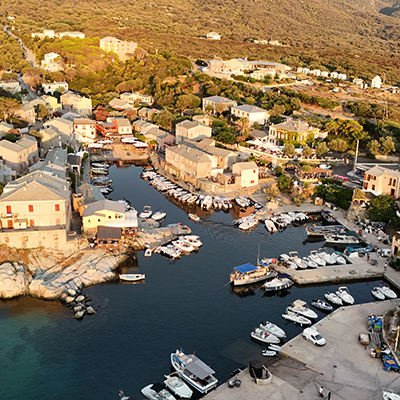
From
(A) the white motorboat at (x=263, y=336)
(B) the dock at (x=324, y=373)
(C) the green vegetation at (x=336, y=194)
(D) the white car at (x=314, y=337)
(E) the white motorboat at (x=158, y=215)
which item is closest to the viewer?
(B) the dock at (x=324, y=373)

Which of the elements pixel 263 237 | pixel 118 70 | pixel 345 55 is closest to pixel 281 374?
pixel 263 237

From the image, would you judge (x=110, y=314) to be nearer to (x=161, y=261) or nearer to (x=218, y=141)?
(x=161, y=261)

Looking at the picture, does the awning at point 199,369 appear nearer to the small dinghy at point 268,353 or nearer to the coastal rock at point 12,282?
the small dinghy at point 268,353

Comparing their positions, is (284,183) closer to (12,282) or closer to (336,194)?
(336,194)

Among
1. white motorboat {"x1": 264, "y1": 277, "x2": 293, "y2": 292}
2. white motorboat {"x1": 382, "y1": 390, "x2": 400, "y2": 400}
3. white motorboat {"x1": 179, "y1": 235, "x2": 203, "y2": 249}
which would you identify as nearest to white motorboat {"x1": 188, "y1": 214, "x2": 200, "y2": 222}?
white motorboat {"x1": 179, "y1": 235, "x2": 203, "y2": 249}

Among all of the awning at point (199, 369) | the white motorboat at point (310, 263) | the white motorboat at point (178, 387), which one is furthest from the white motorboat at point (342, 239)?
the white motorboat at point (178, 387)

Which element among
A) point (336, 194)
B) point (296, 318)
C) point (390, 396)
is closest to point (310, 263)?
point (296, 318)

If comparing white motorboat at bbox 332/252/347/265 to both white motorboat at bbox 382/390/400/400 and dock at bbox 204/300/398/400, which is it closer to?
dock at bbox 204/300/398/400
